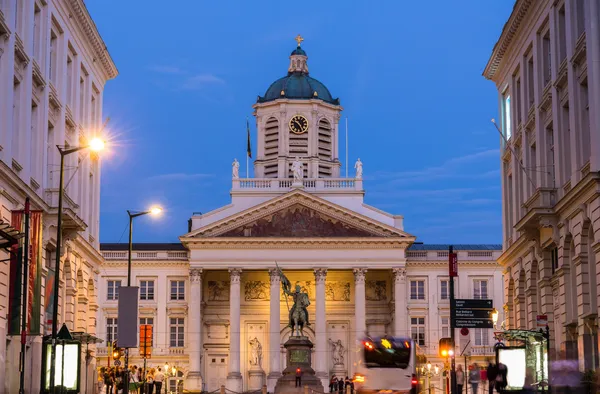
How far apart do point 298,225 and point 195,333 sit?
13769mm

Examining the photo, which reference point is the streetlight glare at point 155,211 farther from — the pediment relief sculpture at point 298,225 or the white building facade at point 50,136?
the pediment relief sculpture at point 298,225

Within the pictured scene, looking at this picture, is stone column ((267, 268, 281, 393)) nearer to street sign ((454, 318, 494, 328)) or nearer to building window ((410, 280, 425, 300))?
building window ((410, 280, 425, 300))

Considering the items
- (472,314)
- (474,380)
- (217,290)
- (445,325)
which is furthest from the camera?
(217,290)

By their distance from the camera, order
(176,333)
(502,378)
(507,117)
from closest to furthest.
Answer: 1. (502,378)
2. (507,117)
3. (176,333)

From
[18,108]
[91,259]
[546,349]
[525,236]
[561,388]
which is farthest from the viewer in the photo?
[91,259]

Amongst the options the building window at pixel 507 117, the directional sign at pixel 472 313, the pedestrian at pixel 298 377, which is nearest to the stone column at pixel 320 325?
the pedestrian at pixel 298 377

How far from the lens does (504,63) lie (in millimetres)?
68375

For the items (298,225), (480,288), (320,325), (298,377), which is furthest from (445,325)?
(298,377)

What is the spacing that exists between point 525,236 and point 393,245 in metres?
55.8

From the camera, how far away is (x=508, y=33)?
210 feet

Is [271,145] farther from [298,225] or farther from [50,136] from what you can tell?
[50,136]

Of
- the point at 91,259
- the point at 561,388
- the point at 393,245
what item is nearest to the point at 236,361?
the point at 393,245

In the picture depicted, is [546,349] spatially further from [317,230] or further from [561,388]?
[317,230]

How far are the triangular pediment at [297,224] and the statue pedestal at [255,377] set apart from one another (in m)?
13.2
